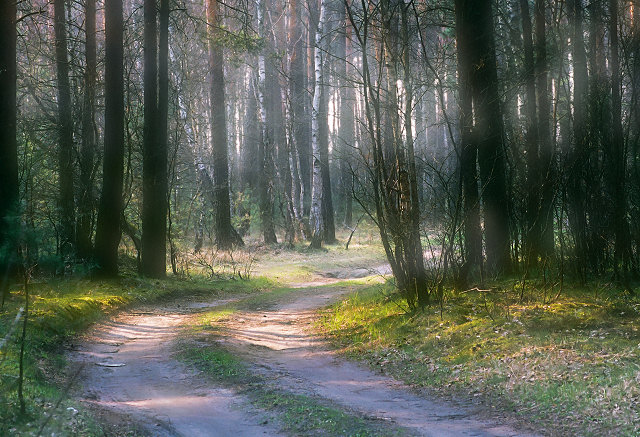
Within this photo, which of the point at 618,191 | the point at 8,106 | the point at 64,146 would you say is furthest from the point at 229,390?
the point at 64,146

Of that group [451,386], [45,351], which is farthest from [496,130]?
→ [45,351]

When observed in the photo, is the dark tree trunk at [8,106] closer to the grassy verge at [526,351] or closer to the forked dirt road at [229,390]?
the forked dirt road at [229,390]

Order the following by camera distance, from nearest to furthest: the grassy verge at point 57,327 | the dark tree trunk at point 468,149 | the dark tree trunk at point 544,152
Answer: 1. the grassy verge at point 57,327
2. the dark tree trunk at point 544,152
3. the dark tree trunk at point 468,149

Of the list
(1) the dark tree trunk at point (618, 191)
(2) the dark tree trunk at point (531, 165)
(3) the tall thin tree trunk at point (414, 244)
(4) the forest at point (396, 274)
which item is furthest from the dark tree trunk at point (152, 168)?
(1) the dark tree trunk at point (618, 191)

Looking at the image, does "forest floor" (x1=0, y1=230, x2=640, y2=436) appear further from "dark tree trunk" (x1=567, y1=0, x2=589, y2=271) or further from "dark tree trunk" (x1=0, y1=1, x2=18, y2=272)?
"dark tree trunk" (x1=0, y1=1, x2=18, y2=272)

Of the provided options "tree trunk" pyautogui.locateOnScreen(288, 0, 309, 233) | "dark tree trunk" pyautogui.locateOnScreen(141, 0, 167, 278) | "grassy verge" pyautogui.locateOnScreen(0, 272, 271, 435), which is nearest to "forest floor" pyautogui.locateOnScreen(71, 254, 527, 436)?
"grassy verge" pyautogui.locateOnScreen(0, 272, 271, 435)

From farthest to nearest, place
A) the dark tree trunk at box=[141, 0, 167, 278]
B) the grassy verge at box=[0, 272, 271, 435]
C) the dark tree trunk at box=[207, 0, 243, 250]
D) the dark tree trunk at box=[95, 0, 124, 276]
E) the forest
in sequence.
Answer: the dark tree trunk at box=[207, 0, 243, 250] < the dark tree trunk at box=[141, 0, 167, 278] < the dark tree trunk at box=[95, 0, 124, 276] < the forest < the grassy verge at box=[0, 272, 271, 435]

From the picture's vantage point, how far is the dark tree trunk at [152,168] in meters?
16.5

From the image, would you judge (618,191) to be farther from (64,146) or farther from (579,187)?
(64,146)

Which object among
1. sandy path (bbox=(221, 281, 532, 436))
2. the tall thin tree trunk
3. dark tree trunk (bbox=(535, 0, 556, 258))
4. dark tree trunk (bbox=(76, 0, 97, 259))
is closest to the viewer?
sandy path (bbox=(221, 281, 532, 436))

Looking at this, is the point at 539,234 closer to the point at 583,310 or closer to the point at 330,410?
the point at 583,310

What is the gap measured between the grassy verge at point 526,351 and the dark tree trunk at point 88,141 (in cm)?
738

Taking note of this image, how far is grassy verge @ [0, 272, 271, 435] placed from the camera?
520cm

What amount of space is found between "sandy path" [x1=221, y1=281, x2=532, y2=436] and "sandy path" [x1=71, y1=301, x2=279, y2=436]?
0.99 meters
